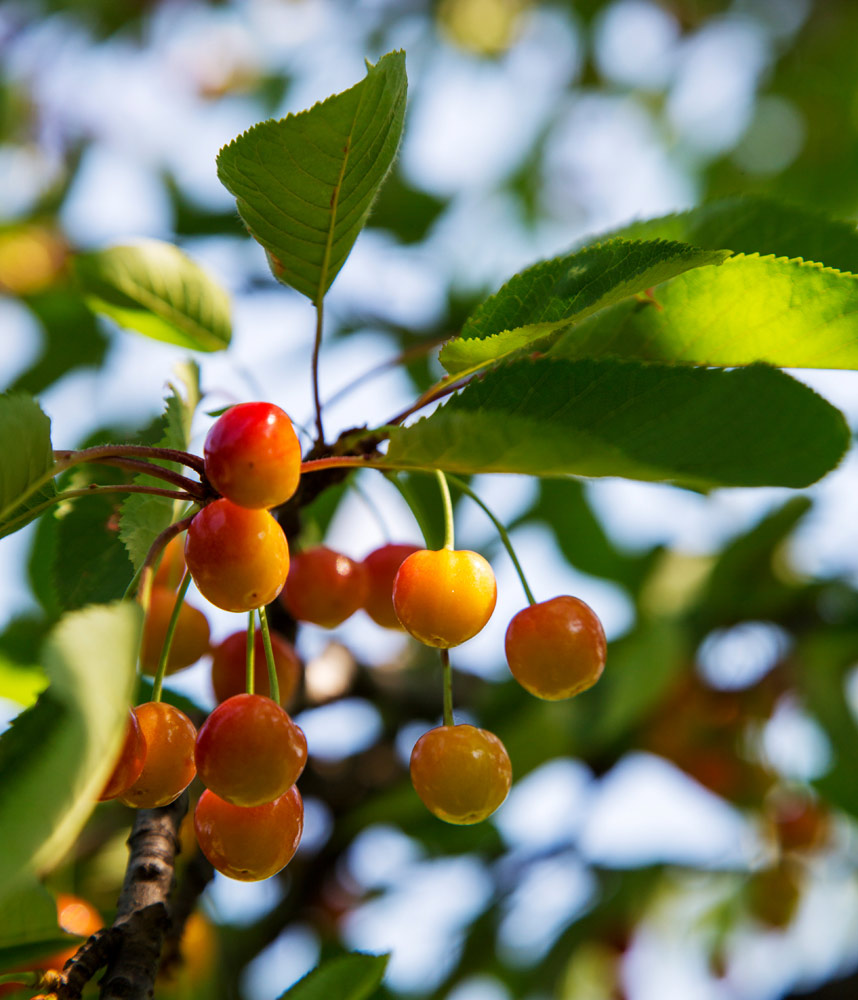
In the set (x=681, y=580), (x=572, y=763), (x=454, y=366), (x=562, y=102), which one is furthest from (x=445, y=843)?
(x=562, y=102)

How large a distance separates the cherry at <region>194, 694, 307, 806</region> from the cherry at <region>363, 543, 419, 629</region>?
47 centimetres

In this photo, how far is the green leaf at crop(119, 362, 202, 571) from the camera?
1.02 m

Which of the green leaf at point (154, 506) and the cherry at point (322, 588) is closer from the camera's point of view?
the green leaf at point (154, 506)

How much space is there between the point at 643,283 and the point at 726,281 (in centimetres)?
16

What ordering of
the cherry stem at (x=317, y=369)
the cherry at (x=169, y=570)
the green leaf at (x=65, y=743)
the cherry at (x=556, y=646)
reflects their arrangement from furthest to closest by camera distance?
the cherry at (x=169, y=570) < the cherry stem at (x=317, y=369) < the cherry at (x=556, y=646) < the green leaf at (x=65, y=743)

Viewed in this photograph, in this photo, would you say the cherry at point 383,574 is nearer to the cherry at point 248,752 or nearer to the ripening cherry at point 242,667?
the ripening cherry at point 242,667

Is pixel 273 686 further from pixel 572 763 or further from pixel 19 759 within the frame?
pixel 572 763

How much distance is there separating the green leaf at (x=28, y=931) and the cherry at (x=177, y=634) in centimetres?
41

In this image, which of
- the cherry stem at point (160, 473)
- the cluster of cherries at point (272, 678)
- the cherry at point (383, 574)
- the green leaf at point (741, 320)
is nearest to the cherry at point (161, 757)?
the cluster of cherries at point (272, 678)

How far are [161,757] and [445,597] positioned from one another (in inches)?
13.6

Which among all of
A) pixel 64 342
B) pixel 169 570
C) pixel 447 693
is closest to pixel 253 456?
pixel 447 693

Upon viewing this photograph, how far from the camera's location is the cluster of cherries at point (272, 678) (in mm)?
941

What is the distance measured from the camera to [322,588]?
1.37 m

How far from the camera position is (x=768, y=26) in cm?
456
